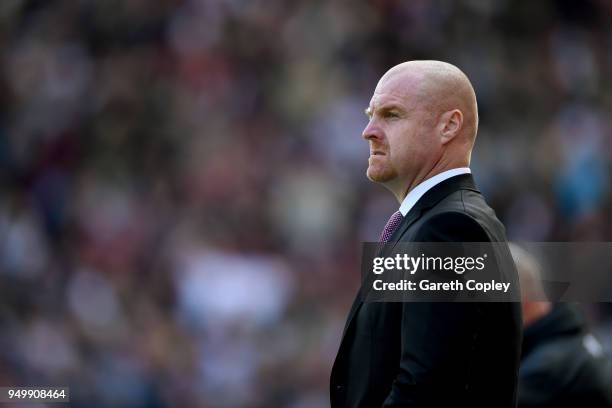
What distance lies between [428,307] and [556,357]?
2347mm

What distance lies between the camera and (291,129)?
9078 mm

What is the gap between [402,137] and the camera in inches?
105

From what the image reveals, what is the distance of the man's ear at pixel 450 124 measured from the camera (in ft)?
8.80

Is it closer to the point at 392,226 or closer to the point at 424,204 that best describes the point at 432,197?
the point at 424,204

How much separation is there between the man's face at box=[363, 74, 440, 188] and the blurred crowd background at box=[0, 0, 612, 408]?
15.8ft

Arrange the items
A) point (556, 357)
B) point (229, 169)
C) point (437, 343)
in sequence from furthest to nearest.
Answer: point (229, 169) < point (556, 357) < point (437, 343)

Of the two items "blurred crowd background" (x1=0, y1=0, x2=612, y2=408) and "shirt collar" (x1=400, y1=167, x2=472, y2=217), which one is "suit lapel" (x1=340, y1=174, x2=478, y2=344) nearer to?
"shirt collar" (x1=400, y1=167, x2=472, y2=217)

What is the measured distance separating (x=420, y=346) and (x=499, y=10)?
27.2ft

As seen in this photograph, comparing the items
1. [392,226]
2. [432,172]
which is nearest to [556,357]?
[392,226]

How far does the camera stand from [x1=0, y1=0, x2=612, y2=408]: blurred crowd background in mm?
7633

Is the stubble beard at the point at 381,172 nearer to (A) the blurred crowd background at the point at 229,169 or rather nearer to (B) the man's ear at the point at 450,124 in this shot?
(B) the man's ear at the point at 450,124

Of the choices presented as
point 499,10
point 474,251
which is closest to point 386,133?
point 474,251

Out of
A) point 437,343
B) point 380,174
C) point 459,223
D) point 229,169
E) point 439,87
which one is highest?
point 229,169

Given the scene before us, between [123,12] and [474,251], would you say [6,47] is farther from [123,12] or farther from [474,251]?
[474,251]
